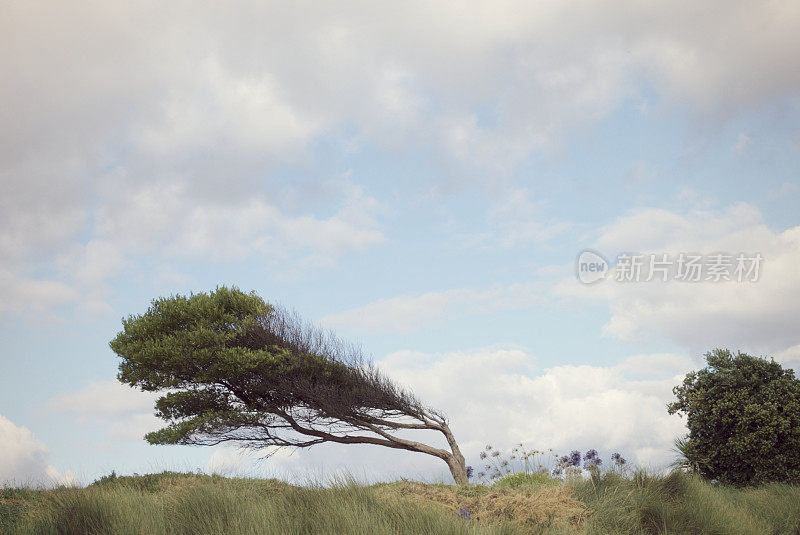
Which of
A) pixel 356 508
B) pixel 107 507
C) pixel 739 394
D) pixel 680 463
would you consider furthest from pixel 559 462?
pixel 107 507

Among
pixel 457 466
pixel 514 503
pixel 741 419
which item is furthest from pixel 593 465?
pixel 457 466

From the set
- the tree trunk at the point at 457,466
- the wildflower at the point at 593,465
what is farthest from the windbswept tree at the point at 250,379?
the wildflower at the point at 593,465

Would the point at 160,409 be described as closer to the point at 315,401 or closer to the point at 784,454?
the point at 315,401

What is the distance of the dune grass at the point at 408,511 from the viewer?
18.1ft

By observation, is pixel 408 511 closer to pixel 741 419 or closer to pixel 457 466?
pixel 741 419

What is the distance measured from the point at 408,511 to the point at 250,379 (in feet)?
38.1

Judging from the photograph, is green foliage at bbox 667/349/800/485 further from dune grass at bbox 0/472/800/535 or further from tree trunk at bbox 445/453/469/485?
tree trunk at bbox 445/453/469/485

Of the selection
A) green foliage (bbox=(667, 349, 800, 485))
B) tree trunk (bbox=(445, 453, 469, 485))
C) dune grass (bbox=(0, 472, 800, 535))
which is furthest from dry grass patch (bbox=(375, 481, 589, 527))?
tree trunk (bbox=(445, 453, 469, 485))

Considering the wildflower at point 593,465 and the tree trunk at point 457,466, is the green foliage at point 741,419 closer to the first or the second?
the wildflower at point 593,465

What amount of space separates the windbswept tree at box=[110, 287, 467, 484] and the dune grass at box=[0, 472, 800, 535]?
6220 millimetres

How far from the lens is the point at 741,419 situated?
13492mm

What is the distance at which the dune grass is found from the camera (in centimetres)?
551

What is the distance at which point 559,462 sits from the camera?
13617 millimetres

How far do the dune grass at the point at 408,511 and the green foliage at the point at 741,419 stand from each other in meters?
4.12
